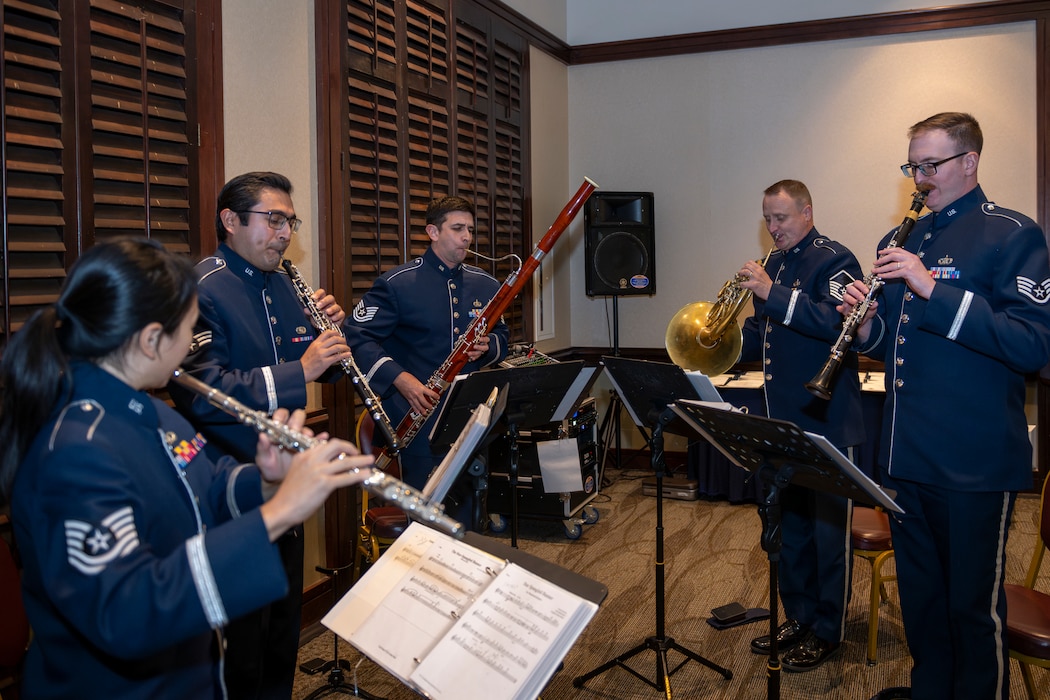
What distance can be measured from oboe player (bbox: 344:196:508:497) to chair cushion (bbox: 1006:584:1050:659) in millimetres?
1967

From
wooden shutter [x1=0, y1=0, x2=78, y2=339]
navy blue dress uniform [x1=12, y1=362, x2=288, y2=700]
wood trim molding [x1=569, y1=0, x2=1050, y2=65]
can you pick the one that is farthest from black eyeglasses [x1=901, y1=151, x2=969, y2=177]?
wood trim molding [x1=569, y1=0, x2=1050, y2=65]

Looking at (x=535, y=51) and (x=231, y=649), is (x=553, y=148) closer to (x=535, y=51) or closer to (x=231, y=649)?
(x=535, y=51)

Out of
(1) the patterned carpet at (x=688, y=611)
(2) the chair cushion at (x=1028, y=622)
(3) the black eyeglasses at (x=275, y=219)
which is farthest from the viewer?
(1) the patterned carpet at (x=688, y=611)

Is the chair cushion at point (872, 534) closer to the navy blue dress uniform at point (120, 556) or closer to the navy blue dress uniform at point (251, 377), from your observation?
the navy blue dress uniform at point (251, 377)

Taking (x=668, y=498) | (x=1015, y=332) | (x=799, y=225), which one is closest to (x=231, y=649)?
(x=1015, y=332)

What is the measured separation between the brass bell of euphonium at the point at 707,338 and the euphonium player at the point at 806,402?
27cm

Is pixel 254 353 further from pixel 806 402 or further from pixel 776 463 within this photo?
pixel 806 402

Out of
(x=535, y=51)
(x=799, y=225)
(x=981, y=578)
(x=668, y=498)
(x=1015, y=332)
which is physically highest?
(x=535, y=51)

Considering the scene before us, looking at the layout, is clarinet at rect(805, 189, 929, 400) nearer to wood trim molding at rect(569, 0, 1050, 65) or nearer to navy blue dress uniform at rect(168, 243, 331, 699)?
navy blue dress uniform at rect(168, 243, 331, 699)

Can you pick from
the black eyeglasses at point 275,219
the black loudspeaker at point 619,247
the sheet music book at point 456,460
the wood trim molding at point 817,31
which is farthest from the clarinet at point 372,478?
the wood trim molding at point 817,31

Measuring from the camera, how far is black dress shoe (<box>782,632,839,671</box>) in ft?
10.8

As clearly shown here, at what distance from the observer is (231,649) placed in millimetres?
2482

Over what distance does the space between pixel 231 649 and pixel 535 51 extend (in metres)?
4.85

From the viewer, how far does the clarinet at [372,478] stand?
1.45 meters
